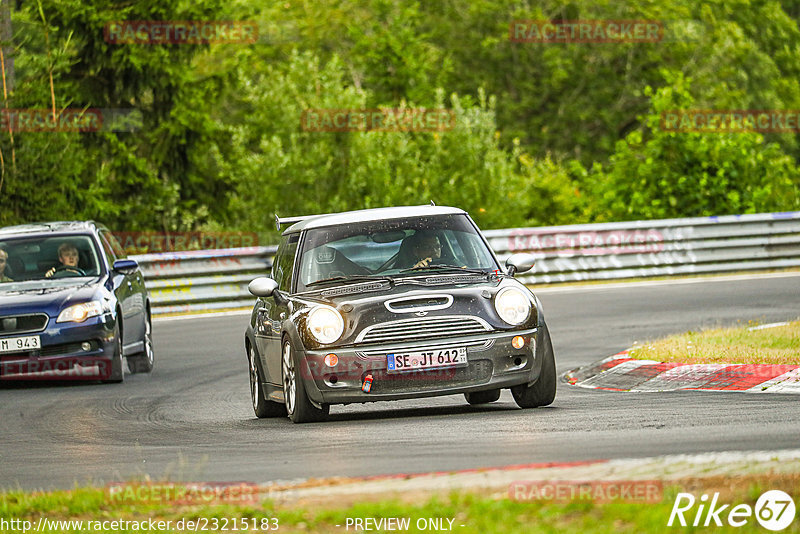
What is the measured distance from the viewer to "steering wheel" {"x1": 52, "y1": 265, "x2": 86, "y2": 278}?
51.0 ft

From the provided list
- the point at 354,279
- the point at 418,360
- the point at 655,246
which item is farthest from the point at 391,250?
the point at 655,246

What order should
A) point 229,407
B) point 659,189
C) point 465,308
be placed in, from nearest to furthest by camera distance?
1. point 465,308
2. point 229,407
3. point 659,189

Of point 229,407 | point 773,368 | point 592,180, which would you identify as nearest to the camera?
point 773,368

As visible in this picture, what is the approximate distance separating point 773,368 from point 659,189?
17962mm

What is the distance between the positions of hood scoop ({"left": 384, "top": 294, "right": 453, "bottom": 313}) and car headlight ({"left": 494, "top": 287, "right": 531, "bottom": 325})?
0.36m

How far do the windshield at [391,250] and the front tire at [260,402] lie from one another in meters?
1.05

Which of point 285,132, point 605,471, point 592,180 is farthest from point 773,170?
point 605,471

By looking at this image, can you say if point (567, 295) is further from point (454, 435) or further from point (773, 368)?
point (454, 435)

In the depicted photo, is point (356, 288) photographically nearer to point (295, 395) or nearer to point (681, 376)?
point (295, 395)

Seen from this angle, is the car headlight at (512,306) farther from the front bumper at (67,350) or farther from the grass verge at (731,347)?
the front bumper at (67,350)

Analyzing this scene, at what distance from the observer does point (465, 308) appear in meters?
10.1

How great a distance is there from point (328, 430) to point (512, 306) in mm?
1560

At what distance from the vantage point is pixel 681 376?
39.8ft

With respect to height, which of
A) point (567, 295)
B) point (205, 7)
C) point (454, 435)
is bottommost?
point (567, 295)
